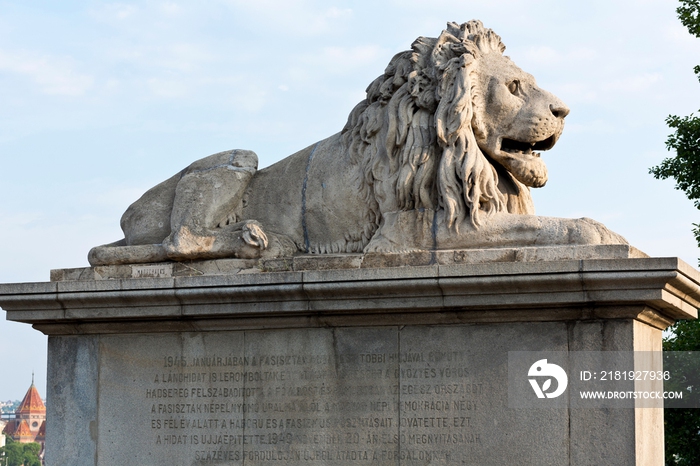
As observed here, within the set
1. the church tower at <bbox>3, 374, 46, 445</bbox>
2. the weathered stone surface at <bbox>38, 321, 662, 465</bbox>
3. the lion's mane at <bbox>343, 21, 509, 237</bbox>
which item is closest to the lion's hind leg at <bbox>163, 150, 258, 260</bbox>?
the weathered stone surface at <bbox>38, 321, 662, 465</bbox>

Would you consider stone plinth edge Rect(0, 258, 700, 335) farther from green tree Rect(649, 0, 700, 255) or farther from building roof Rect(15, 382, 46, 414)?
building roof Rect(15, 382, 46, 414)

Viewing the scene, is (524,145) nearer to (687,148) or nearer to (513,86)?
(513,86)

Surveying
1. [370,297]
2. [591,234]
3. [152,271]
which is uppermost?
[591,234]

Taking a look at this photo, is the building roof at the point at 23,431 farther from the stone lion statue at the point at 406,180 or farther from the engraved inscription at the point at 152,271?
the stone lion statue at the point at 406,180

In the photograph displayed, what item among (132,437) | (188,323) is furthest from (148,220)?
(132,437)

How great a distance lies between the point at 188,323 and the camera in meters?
9.43

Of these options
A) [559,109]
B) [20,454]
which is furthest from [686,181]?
[20,454]

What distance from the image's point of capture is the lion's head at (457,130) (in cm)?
916

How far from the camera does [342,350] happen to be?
8.98m

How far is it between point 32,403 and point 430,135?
146 meters

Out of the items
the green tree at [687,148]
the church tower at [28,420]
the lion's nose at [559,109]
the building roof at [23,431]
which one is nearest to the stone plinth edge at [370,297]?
the lion's nose at [559,109]

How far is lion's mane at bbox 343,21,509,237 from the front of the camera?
9125mm

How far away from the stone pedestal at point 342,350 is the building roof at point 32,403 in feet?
465

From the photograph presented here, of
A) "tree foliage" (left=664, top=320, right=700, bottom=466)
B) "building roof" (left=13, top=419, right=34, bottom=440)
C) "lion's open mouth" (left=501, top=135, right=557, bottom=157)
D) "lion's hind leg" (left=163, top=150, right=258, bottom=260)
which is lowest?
"building roof" (left=13, top=419, right=34, bottom=440)
